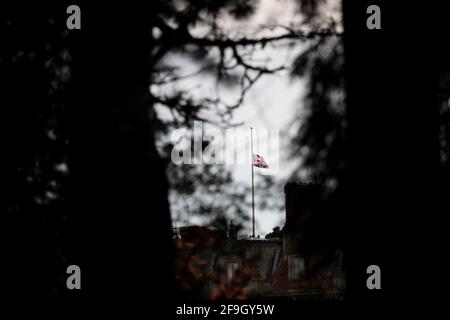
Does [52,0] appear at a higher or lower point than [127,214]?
higher

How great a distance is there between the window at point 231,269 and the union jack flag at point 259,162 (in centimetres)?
109

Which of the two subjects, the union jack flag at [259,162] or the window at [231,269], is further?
the window at [231,269]

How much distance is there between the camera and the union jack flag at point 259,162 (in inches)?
158

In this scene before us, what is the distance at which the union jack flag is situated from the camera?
4019mm

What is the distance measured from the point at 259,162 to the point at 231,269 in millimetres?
1420

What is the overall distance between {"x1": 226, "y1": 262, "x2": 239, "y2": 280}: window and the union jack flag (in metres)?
1.09

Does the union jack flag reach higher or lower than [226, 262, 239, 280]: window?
higher

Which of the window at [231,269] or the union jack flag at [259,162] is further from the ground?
the union jack flag at [259,162]

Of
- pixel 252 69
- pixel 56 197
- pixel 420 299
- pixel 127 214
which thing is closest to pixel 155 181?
pixel 127 214

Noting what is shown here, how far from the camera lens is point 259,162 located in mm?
4180
